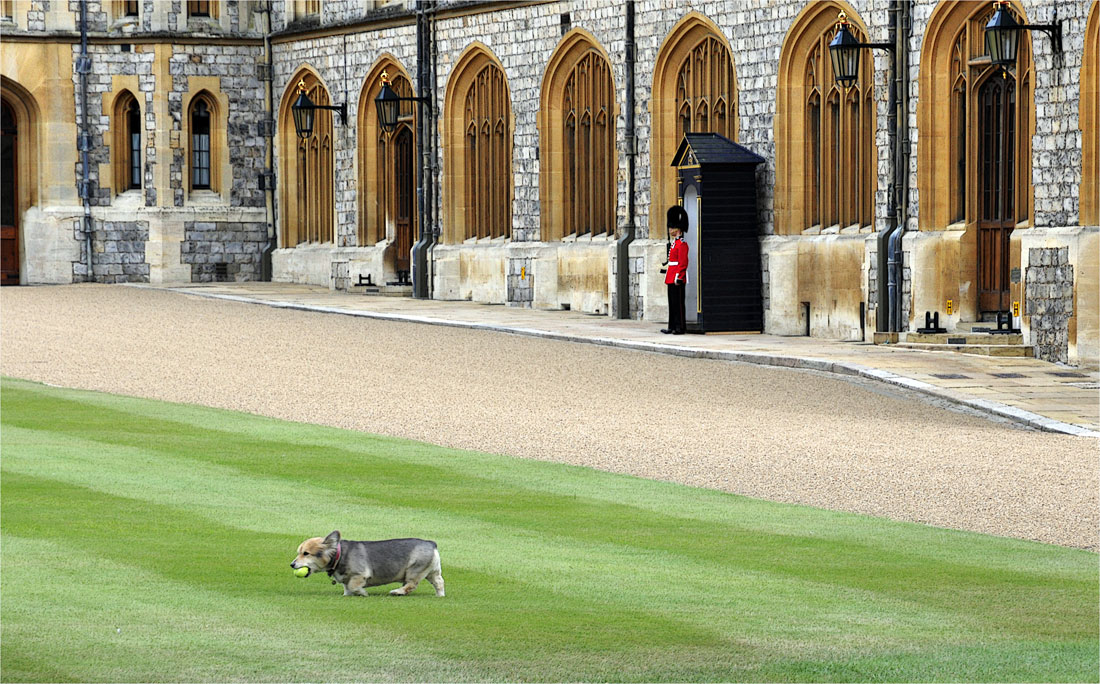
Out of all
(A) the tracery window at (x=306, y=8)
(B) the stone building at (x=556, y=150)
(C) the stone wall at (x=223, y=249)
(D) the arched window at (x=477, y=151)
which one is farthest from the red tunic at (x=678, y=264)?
(C) the stone wall at (x=223, y=249)

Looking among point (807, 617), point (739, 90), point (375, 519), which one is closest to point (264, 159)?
point (739, 90)

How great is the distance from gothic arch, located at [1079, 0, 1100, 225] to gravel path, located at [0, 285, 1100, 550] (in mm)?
3127

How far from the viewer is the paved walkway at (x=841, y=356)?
513 inches

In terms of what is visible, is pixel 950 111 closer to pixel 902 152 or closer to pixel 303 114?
pixel 902 152

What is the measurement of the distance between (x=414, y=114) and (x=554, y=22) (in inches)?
162

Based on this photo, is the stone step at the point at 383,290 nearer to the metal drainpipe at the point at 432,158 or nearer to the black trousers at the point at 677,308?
the metal drainpipe at the point at 432,158

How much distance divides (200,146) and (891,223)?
15813 mm

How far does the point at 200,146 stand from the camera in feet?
103

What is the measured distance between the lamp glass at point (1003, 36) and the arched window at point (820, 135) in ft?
10.6

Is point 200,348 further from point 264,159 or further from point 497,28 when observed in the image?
point 264,159

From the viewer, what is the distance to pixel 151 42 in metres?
30.7

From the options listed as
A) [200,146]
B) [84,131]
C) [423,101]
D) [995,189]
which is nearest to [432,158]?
[423,101]

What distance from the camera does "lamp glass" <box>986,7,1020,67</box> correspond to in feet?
53.5

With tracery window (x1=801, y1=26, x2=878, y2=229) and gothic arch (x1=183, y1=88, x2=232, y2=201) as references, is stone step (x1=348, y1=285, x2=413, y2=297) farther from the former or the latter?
tracery window (x1=801, y1=26, x2=878, y2=229)
